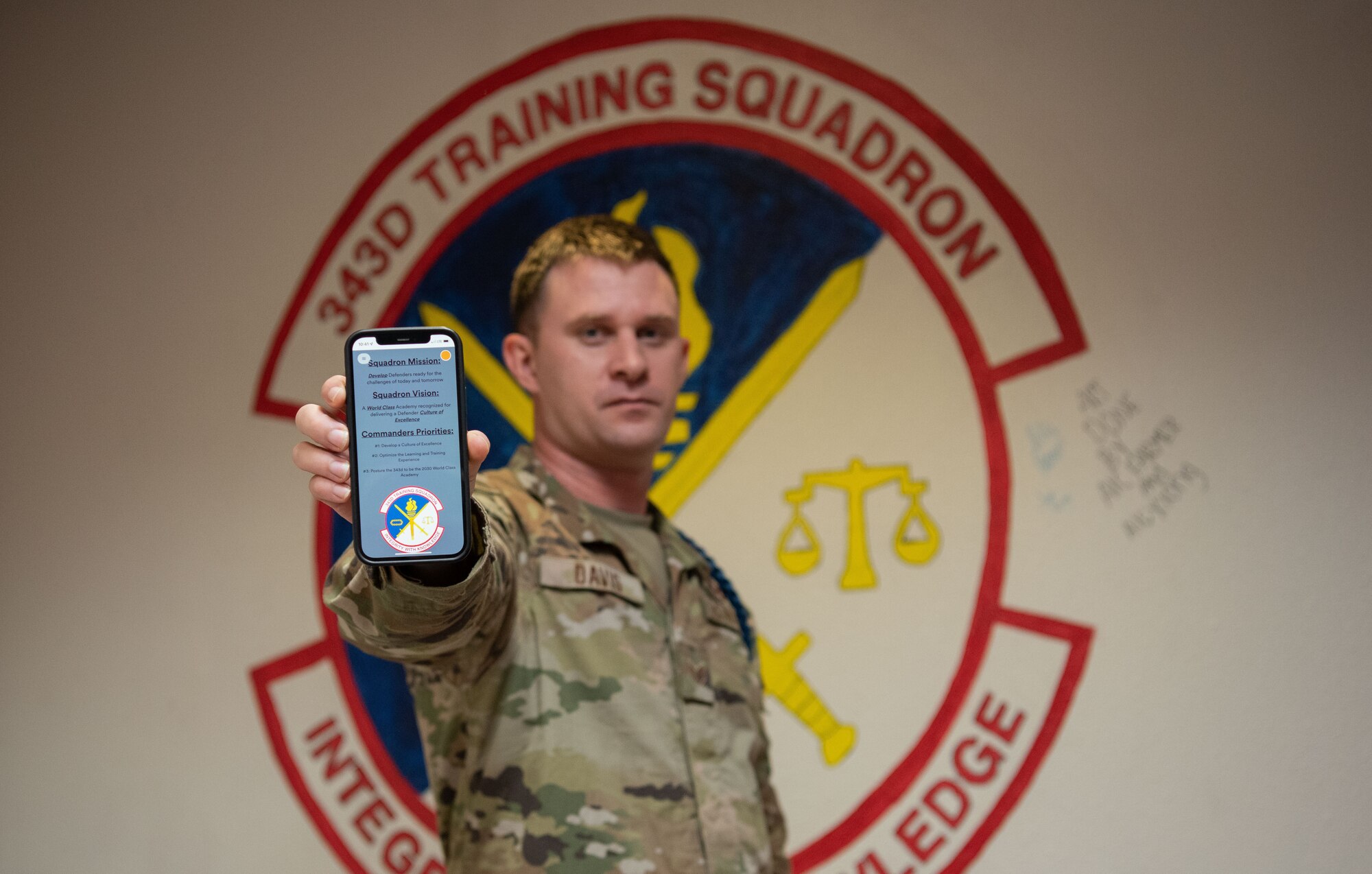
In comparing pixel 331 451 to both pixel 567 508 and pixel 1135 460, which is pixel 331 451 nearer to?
pixel 567 508

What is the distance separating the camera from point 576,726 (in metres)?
1.08

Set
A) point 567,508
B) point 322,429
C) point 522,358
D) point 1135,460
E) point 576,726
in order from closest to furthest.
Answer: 1. point 322,429
2. point 576,726
3. point 567,508
4. point 522,358
5. point 1135,460

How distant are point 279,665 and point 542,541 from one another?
2.89 ft

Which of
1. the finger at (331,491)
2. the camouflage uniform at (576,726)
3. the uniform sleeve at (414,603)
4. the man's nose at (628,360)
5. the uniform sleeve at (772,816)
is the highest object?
the man's nose at (628,360)

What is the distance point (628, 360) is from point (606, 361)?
0.03 metres

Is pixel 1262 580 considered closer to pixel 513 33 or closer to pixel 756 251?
pixel 756 251

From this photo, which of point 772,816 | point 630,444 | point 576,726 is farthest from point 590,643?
point 772,816

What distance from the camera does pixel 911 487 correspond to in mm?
1702

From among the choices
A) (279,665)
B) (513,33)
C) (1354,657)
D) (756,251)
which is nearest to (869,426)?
(756,251)

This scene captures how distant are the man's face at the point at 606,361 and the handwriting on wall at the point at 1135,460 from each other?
665 millimetres

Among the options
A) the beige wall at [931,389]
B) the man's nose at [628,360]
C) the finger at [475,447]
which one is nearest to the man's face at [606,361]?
the man's nose at [628,360]

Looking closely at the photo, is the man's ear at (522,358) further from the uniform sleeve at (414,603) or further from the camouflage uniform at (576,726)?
the uniform sleeve at (414,603)

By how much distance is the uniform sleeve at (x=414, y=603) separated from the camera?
79 centimetres

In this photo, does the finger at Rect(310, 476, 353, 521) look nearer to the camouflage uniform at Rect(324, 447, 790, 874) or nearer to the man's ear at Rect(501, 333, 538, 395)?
the camouflage uniform at Rect(324, 447, 790, 874)
